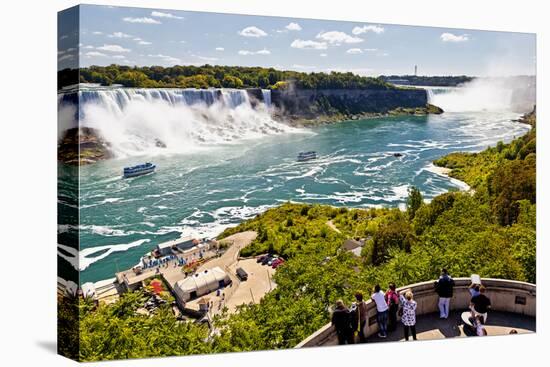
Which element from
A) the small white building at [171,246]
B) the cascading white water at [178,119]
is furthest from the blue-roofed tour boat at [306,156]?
the small white building at [171,246]

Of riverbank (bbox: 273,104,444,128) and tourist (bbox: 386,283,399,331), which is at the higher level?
riverbank (bbox: 273,104,444,128)

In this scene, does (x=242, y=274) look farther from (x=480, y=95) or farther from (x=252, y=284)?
(x=480, y=95)

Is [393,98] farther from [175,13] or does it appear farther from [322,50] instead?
[175,13]

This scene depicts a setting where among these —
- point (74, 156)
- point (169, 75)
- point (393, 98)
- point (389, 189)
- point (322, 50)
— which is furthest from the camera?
point (393, 98)

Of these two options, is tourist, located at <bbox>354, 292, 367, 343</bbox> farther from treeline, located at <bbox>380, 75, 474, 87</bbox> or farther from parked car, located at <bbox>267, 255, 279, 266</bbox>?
treeline, located at <bbox>380, 75, 474, 87</bbox>

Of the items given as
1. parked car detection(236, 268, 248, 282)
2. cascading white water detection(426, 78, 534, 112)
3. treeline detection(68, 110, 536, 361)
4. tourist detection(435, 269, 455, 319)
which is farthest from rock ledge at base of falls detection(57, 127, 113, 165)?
cascading white water detection(426, 78, 534, 112)

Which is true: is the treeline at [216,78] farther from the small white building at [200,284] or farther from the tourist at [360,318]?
the tourist at [360,318]

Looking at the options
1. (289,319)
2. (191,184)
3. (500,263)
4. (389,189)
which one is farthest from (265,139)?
(500,263)
